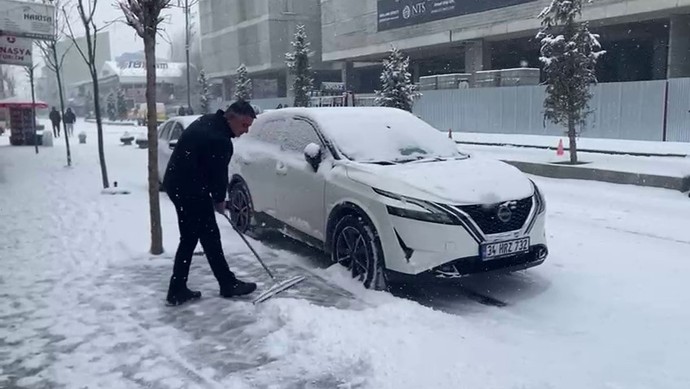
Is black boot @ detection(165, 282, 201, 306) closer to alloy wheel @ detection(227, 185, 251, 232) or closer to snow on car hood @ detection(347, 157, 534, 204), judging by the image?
snow on car hood @ detection(347, 157, 534, 204)

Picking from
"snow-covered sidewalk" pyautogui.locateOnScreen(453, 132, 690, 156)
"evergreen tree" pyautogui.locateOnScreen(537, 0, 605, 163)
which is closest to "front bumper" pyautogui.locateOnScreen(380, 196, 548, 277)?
"evergreen tree" pyautogui.locateOnScreen(537, 0, 605, 163)

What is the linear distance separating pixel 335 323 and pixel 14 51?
56.5 feet

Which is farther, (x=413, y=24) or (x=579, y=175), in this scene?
(x=413, y=24)

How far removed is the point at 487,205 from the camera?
200 inches

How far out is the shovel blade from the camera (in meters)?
5.22

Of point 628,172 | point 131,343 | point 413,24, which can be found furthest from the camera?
point 413,24

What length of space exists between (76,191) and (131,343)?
8708 millimetres

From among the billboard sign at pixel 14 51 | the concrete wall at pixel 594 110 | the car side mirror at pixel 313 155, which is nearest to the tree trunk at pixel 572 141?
the concrete wall at pixel 594 110

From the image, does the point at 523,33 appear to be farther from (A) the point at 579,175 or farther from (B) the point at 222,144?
(B) the point at 222,144

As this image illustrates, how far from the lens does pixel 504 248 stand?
203 inches

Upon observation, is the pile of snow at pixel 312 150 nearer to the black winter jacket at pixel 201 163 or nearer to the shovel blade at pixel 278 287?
the black winter jacket at pixel 201 163

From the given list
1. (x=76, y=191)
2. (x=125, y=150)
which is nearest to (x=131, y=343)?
(x=76, y=191)

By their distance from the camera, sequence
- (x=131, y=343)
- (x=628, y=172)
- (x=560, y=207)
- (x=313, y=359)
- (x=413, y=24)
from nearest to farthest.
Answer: (x=313, y=359), (x=131, y=343), (x=560, y=207), (x=628, y=172), (x=413, y=24)

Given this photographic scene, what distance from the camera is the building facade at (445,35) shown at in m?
26.8
